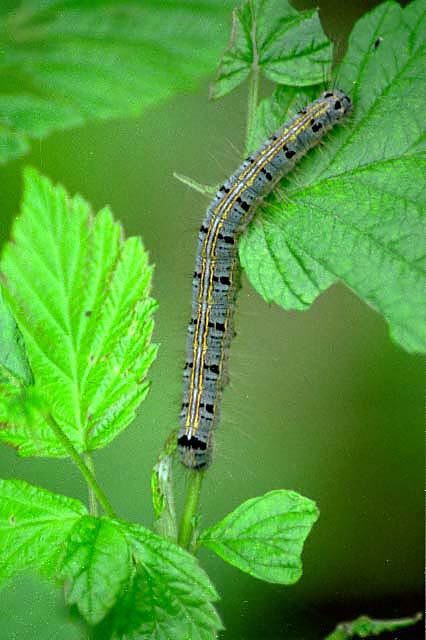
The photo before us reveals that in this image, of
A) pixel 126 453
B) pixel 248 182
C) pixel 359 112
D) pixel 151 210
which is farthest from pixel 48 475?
pixel 359 112

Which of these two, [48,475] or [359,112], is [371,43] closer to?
[359,112]

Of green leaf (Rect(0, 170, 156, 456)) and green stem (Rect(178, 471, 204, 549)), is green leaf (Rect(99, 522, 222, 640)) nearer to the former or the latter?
green stem (Rect(178, 471, 204, 549))

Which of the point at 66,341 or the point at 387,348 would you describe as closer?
the point at 66,341

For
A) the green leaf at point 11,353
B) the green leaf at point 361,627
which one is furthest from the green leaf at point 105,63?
the green leaf at point 361,627

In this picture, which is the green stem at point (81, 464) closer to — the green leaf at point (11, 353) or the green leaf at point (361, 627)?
the green leaf at point (11, 353)

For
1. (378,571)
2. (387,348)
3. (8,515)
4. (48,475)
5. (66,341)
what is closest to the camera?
(8,515)

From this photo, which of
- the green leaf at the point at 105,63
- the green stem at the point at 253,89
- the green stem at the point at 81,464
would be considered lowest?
the green stem at the point at 81,464
